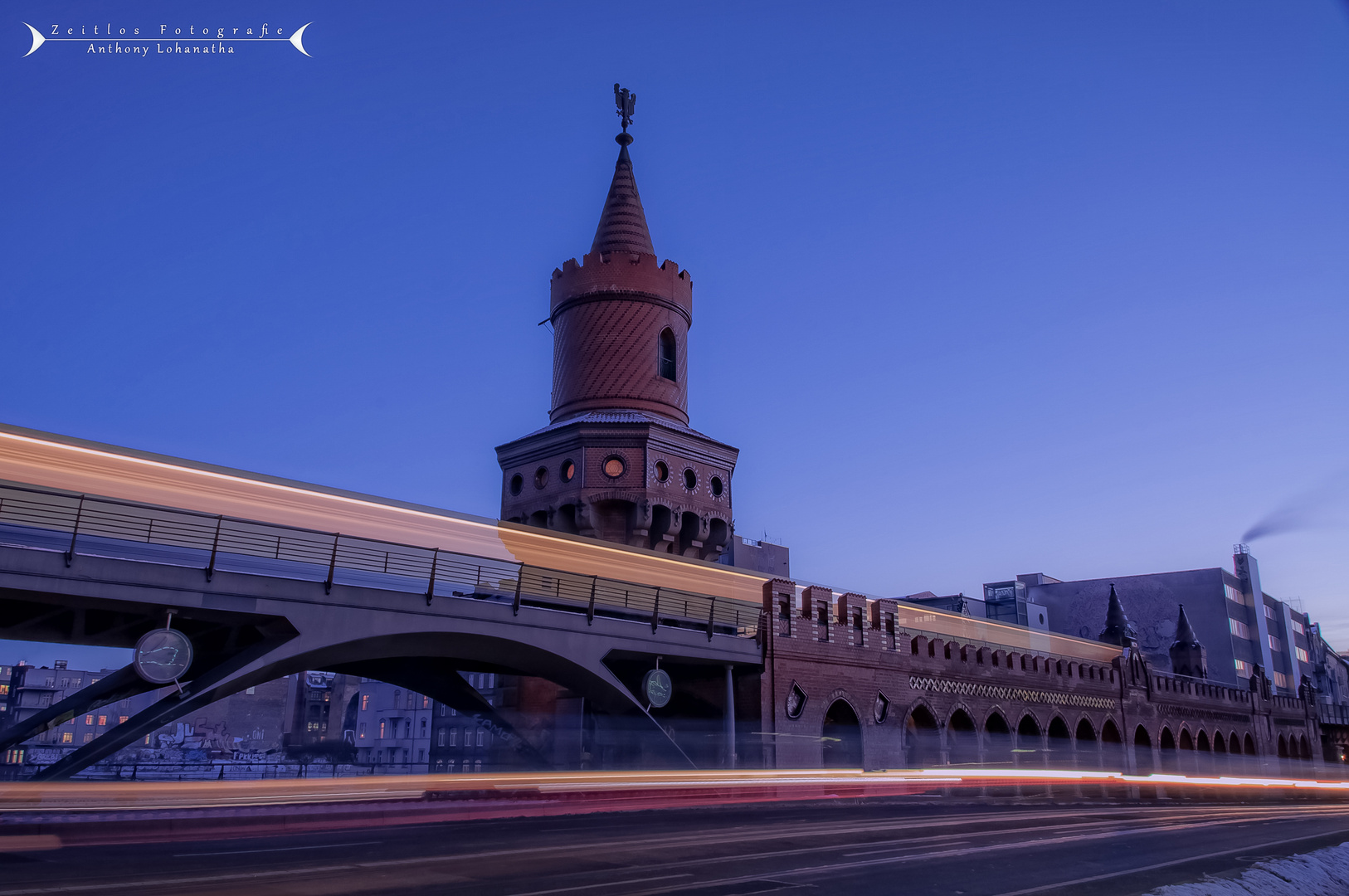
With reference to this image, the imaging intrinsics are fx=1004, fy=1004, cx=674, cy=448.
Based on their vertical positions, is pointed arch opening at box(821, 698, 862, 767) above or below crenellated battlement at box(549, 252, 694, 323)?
below

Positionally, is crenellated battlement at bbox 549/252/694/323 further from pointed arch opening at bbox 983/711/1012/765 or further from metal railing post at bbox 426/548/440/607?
pointed arch opening at bbox 983/711/1012/765

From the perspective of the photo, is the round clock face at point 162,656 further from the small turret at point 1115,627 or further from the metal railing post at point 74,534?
the small turret at point 1115,627

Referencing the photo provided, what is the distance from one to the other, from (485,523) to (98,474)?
881cm

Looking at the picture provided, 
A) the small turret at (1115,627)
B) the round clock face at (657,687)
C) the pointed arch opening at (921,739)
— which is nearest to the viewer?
the round clock face at (657,687)

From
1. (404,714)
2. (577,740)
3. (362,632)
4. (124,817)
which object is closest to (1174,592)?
(404,714)

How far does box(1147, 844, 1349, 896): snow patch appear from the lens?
33.5 feet

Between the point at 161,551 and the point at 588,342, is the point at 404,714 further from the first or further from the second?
the point at 161,551

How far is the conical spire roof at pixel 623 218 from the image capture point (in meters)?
34.8

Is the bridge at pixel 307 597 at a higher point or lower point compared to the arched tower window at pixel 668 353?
lower

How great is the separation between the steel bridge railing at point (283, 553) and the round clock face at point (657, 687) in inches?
51.8

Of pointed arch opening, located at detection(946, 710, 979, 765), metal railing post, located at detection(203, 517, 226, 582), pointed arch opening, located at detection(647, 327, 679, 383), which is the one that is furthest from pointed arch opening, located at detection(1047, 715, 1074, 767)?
metal railing post, located at detection(203, 517, 226, 582)

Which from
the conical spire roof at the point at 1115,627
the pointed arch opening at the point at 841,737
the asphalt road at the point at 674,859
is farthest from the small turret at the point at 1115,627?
the asphalt road at the point at 674,859

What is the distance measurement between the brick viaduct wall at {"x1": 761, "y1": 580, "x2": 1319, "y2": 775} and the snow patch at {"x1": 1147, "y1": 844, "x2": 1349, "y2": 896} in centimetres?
1366

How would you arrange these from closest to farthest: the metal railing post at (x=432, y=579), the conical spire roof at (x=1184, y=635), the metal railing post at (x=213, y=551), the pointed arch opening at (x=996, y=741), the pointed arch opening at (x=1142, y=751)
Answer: the metal railing post at (x=213, y=551) → the metal railing post at (x=432, y=579) → the pointed arch opening at (x=996, y=741) → the pointed arch opening at (x=1142, y=751) → the conical spire roof at (x=1184, y=635)
